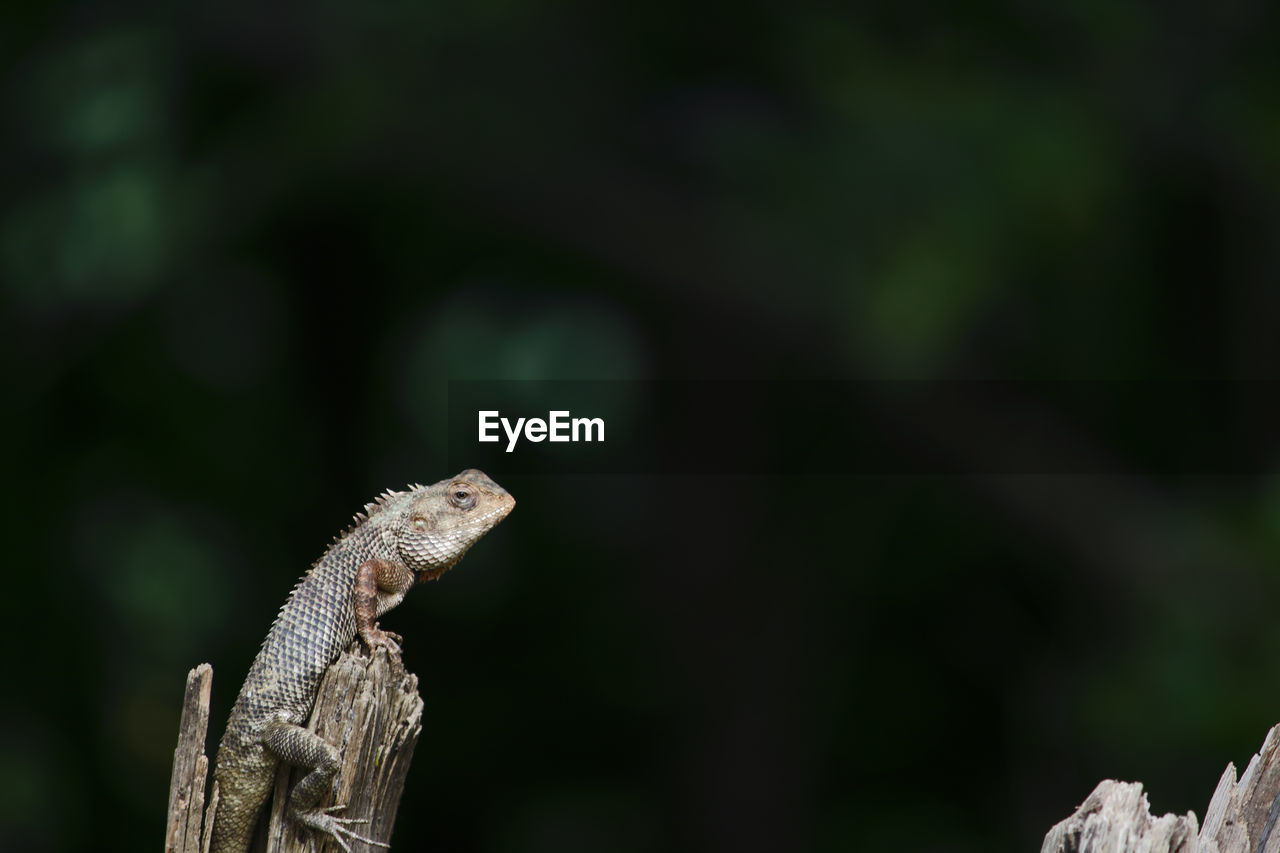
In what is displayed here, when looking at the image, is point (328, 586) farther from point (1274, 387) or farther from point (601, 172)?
point (1274, 387)

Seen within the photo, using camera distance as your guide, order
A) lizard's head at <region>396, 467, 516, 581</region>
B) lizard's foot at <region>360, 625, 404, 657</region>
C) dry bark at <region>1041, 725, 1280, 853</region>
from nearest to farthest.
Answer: dry bark at <region>1041, 725, 1280, 853</region> → lizard's foot at <region>360, 625, 404, 657</region> → lizard's head at <region>396, 467, 516, 581</region>

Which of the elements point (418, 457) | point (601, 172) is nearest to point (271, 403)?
point (418, 457)

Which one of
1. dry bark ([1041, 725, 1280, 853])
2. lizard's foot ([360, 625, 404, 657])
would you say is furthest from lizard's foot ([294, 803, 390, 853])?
dry bark ([1041, 725, 1280, 853])

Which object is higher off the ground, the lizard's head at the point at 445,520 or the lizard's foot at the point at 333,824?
the lizard's head at the point at 445,520

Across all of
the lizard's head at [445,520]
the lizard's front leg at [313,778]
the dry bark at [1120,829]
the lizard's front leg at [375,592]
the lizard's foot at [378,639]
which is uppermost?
the lizard's head at [445,520]

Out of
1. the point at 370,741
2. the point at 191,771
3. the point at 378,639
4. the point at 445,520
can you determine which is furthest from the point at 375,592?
the point at 191,771

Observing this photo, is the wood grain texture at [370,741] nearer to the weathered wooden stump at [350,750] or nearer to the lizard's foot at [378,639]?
the weathered wooden stump at [350,750]

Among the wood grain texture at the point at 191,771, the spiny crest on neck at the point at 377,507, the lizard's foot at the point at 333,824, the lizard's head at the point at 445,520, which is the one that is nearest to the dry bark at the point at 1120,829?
the lizard's foot at the point at 333,824

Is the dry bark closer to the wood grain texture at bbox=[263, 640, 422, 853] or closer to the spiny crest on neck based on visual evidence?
the wood grain texture at bbox=[263, 640, 422, 853]

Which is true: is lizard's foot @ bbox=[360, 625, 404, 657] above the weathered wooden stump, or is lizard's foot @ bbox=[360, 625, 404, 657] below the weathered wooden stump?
above
